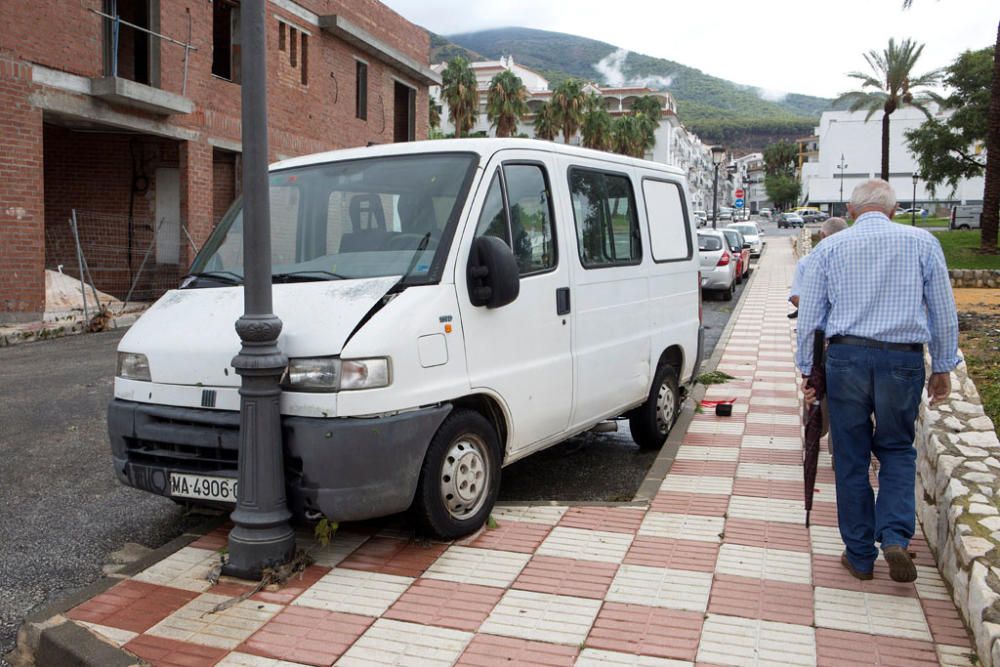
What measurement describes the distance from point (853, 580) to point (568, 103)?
64.3m

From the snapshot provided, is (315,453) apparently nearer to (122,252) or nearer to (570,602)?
(570,602)

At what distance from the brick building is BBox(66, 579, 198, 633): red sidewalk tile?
1320 centimetres

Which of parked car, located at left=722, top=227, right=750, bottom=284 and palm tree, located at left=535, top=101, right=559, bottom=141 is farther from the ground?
palm tree, located at left=535, top=101, right=559, bottom=141

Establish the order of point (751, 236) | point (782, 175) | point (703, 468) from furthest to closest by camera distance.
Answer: point (782, 175)
point (751, 236)
point (703, 468)

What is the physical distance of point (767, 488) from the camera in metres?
5.91

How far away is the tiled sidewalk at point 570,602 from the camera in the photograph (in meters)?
3.52

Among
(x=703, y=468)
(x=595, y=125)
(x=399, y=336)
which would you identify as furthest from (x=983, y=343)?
(x=595, y=125)

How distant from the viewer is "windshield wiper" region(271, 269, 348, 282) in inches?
183

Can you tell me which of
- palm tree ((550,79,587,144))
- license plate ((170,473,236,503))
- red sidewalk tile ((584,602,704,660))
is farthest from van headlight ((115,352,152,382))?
palm tree ((550,79,587,144))

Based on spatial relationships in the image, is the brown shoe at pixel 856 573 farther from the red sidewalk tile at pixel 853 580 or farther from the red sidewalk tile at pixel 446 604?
the red sidewalk tile at pixel 446 604

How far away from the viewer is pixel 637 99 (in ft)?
309

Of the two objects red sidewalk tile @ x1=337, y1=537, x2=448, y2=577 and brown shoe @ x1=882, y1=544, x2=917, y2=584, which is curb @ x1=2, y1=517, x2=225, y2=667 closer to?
red sidewalk tile @ x1=337, y1=537, x2=448, y2=577

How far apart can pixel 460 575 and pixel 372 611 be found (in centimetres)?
54

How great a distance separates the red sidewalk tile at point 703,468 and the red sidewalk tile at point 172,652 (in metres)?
3.65
